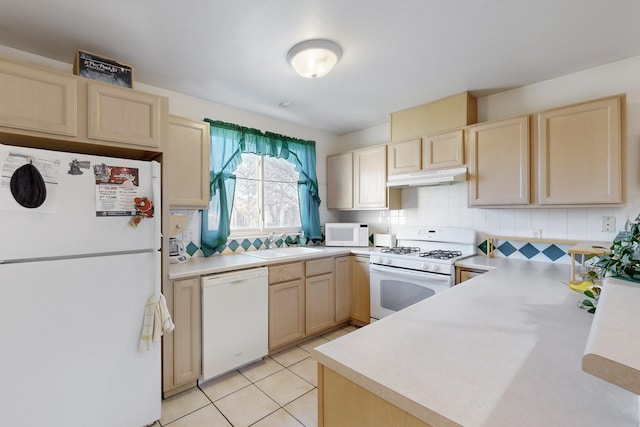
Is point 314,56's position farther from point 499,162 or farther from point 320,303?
point 320,303

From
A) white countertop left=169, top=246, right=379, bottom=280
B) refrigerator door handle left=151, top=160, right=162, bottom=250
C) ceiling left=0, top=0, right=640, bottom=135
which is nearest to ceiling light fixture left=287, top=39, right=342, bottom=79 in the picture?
ceiling left=0, top=0, right=640, bottom=135

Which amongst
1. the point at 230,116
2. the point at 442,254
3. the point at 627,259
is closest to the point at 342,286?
the point at 442,254

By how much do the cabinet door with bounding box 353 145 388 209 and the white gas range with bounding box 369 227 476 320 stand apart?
1.74 feet

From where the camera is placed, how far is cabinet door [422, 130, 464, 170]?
8.82ft

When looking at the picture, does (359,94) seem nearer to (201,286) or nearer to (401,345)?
(201,286)

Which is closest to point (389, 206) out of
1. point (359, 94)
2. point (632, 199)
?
point (359, 94)

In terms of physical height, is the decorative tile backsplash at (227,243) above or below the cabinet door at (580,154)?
below

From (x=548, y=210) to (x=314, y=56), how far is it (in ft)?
7.48

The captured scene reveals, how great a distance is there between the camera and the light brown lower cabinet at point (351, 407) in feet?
2.43

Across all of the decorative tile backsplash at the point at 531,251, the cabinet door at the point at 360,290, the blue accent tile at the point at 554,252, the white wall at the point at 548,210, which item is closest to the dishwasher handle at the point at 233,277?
the cabinet door at the point at 360,290

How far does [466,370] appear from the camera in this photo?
2.63 feet

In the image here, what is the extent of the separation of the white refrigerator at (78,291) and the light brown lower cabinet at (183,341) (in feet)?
0.79

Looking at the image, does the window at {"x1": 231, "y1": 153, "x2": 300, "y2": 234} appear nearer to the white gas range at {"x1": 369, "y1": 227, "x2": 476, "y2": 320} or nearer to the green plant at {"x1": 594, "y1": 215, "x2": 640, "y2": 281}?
the white gas range at {"x1": 369, "y1": 227, "x2": 476, "y2": 320}

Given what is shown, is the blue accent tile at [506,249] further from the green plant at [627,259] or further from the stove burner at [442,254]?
the green plant at [627,259]
